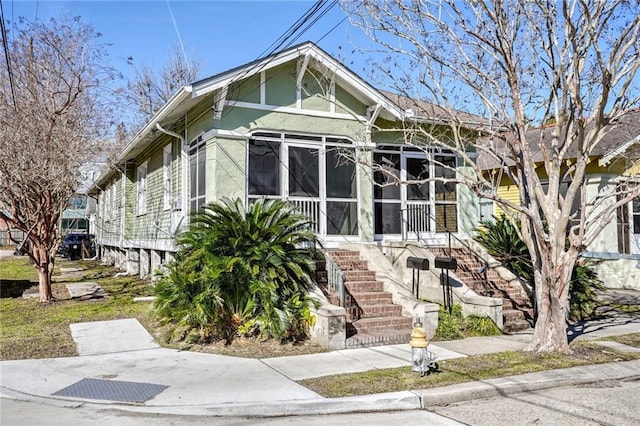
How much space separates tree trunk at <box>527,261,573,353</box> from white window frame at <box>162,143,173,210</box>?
35.1 ft

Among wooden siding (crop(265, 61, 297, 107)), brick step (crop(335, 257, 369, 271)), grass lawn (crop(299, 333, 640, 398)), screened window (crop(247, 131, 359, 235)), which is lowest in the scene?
grass lawn (crop(299, 333, 640, 398))

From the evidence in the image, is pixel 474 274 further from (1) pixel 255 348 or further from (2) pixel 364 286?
(1) pixel 255 348

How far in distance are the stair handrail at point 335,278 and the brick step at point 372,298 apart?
0.38m

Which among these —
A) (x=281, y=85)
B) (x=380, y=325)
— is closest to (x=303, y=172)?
(x=281, y=85)

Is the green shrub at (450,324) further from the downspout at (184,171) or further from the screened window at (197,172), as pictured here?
the downspout at (184,171)

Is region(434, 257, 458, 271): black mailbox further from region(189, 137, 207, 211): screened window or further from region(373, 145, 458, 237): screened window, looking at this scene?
region(189, 137, 207, 211): screened window

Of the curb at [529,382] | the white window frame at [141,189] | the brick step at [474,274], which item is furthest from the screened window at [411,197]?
the white window frame at [141,189]

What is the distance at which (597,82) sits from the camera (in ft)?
30.0

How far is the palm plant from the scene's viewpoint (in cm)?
860

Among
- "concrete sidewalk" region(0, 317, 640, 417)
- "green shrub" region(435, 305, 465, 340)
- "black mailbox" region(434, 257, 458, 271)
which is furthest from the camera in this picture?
"black mailbox" region(434, 257, 458, 271)

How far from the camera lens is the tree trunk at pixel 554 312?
26.4 feet

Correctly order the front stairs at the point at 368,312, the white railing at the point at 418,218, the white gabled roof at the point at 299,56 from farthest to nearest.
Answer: the white railing at the point at 418,218
the white gabled roof at the point at 299,56
the front stairs at the point at 368,312

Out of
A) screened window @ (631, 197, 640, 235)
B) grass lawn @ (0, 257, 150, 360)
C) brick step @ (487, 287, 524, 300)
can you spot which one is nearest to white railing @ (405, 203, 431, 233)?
brick step @ (487, 287, 524, 300)

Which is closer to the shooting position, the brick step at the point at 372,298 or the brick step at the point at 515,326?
the brick step at the point at 372,298
